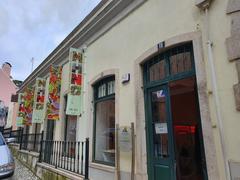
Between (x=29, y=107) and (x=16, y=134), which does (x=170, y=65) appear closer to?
(x=29, y=107)

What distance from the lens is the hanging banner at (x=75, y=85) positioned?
19.6 ft

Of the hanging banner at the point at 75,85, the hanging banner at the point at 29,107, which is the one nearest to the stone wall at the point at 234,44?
the hanging banner at the point at 75,85

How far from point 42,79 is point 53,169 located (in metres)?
5.61

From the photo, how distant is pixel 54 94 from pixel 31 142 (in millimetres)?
3142

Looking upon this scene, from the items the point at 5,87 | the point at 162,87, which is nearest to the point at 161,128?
the point at 162,87

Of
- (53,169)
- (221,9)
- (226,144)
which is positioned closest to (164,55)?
(221,9)

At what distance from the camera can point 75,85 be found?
6250 mm

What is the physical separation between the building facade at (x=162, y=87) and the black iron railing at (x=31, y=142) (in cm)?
379

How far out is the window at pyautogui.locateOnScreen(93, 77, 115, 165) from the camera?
17.0ft

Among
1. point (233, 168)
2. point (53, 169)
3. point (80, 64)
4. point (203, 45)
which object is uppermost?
point (80, 64)

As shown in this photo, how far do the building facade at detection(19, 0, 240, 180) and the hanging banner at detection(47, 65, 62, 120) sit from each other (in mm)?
1889

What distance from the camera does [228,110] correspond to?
8.89 feet

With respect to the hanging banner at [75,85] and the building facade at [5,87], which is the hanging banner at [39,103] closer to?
the hanging banner at [75,85]

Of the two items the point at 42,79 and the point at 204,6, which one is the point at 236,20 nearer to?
the point at 204,6
